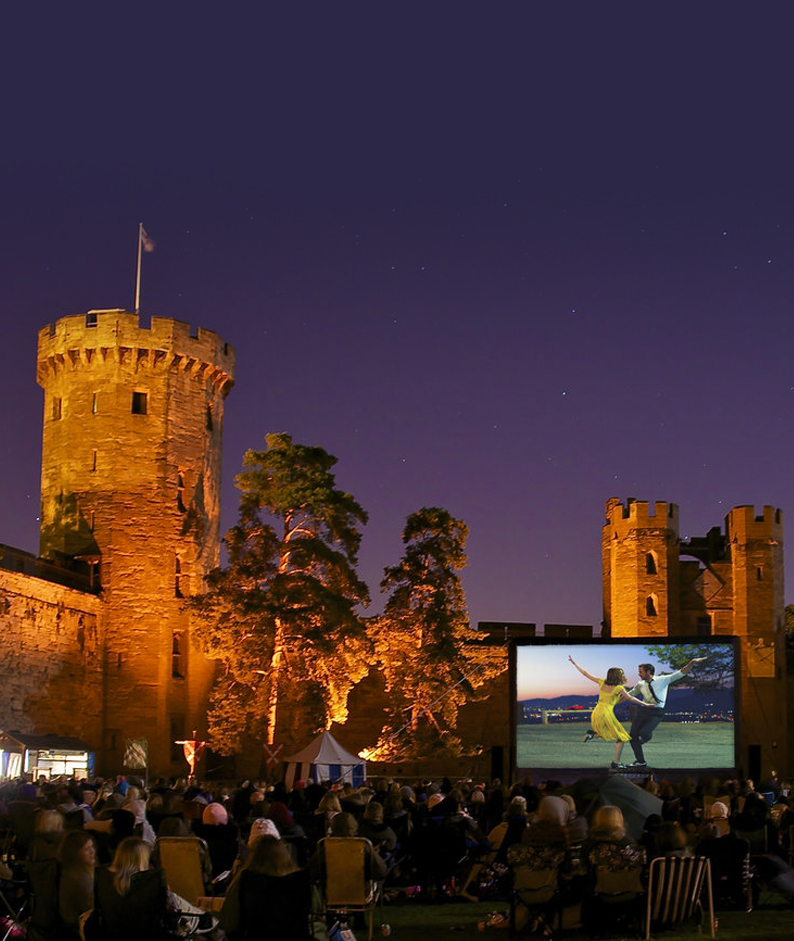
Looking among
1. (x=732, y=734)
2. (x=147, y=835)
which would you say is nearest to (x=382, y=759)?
(x=732, y=734)

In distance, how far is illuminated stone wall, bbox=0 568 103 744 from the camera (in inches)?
1168

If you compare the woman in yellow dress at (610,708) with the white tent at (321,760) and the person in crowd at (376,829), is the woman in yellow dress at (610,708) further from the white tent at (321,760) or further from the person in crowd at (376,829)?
the person in crowd at (376,829)

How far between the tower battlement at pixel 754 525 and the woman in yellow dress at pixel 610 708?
21.0 m

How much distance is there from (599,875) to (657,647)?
2032 cm

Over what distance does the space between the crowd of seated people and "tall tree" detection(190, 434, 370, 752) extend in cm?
1457

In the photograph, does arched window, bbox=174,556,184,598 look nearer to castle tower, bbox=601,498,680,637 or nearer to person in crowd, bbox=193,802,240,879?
castle tower, bbox=601,498,680,637

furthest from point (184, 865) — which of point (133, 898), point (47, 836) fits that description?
point (133, 898)

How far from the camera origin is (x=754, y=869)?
11758 millimetres

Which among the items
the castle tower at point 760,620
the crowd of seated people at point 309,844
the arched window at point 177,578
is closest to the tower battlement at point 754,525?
the castle tower at point 760,620

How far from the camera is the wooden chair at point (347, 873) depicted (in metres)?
9.55

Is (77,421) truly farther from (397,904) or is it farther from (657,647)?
(397,904)

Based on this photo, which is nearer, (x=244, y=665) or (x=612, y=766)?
(x=612, y=766)

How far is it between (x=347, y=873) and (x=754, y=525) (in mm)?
41461

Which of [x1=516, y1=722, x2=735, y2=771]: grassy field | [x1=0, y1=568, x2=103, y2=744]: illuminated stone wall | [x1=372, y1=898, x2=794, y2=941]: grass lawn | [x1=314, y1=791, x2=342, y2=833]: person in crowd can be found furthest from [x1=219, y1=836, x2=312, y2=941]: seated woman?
[x1=0, y1=568, x2=103, y2=744]: illuminated stone wall
